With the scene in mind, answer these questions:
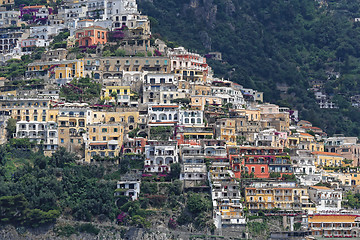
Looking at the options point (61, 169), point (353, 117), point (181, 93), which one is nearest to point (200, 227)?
point (61, 169)

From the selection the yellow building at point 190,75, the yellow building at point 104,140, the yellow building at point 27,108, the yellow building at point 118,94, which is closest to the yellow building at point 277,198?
the yellow building at point 104,140

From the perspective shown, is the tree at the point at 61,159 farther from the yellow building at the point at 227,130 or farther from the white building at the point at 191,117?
the yellow building at the point at 227,130

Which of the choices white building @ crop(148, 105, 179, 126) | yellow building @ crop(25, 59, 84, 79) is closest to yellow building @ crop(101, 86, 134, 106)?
white building @ crop(148, 105, 179, 126)

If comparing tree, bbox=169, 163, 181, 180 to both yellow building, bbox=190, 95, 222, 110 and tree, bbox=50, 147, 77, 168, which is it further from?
yellow building, bbox=190, 95, 222, 110

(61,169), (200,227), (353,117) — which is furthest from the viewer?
(353,117)

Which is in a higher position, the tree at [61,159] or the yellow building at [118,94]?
the yellow building at [118,94]

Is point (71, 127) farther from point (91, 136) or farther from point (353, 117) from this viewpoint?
point (353, 117)
